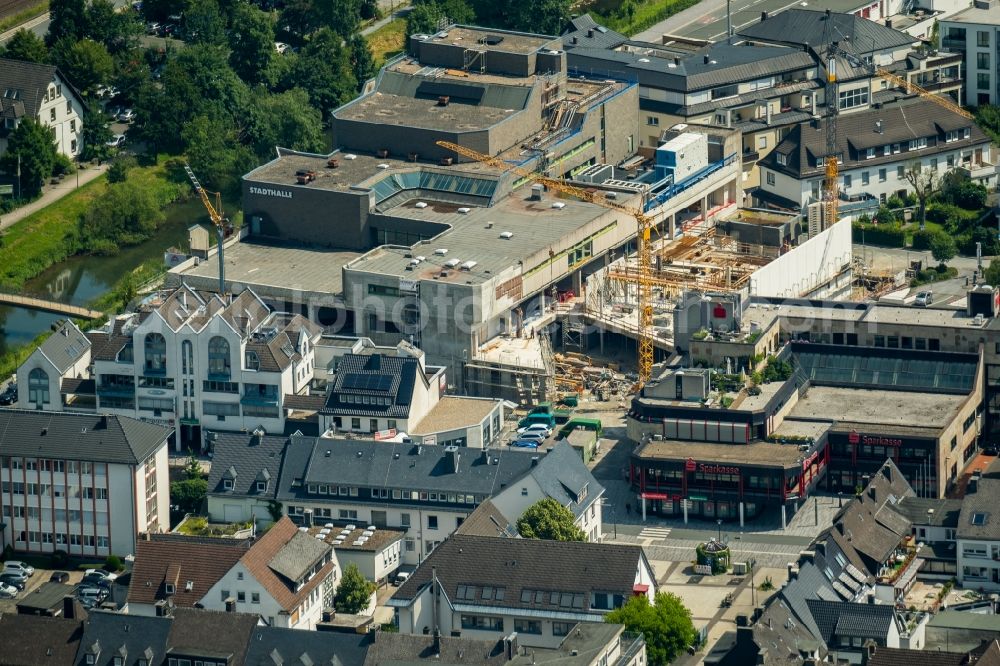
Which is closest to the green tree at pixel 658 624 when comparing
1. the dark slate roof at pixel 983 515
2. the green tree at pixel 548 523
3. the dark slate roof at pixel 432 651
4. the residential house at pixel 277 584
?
the dark slate roof at pixel 432 651

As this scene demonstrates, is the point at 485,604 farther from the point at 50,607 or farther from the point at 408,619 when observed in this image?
the point at 50,607

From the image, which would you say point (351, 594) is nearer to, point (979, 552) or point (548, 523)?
point (548, 523)

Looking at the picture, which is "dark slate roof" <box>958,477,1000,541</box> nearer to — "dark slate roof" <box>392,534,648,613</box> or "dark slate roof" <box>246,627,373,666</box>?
"dark slate roof" <box>392,534,648,613</box>

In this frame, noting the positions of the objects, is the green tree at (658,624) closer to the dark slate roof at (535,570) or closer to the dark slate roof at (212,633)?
the dark slate roof at (535,570)

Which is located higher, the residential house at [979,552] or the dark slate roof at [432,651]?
the dark slate roof at [432,651]

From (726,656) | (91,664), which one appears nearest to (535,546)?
(726,656)
